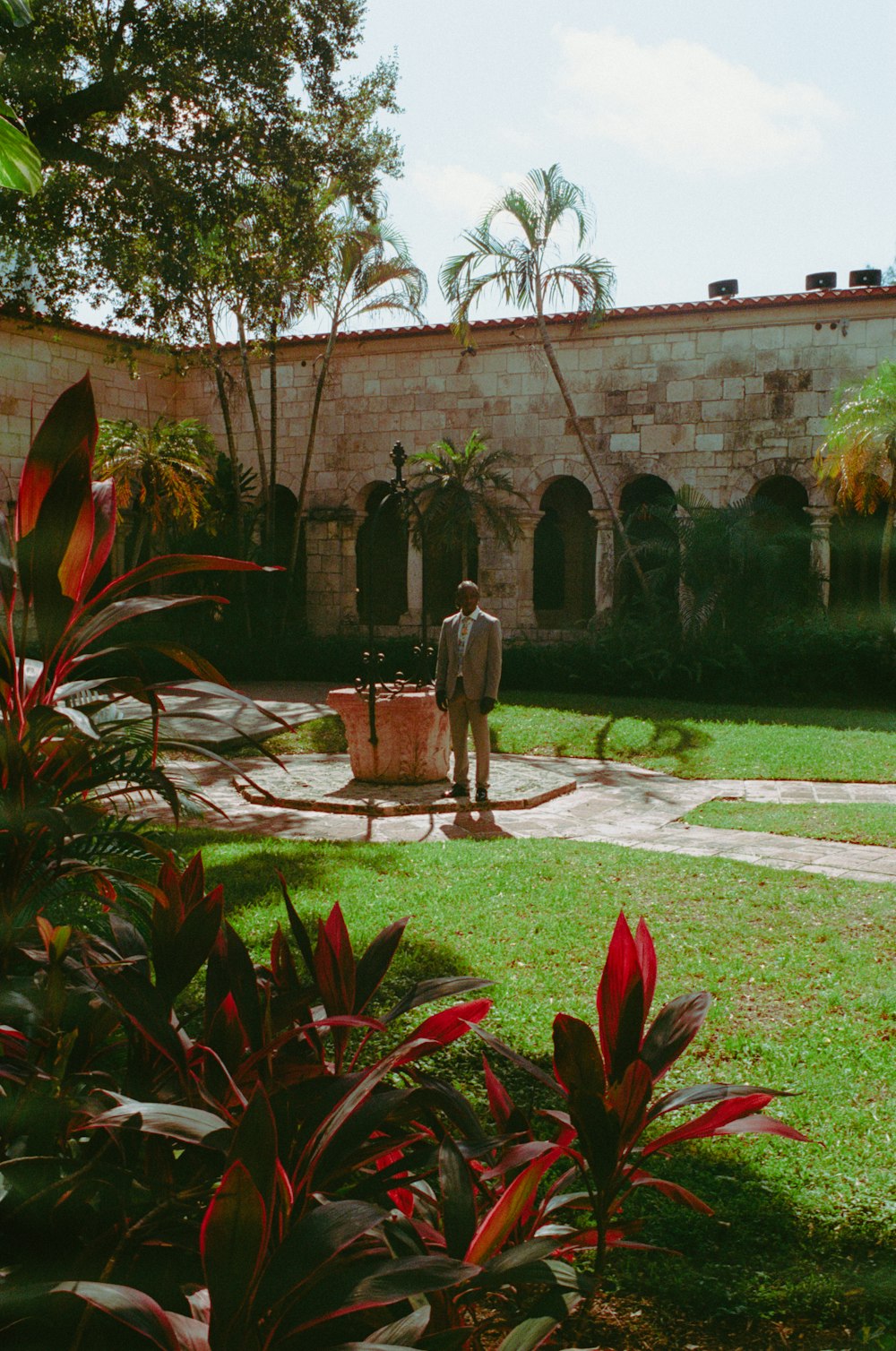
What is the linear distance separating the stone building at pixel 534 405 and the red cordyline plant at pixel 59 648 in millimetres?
14297

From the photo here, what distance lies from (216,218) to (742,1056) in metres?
8.58

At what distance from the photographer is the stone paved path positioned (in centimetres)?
621

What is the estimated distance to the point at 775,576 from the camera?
15.2 meters

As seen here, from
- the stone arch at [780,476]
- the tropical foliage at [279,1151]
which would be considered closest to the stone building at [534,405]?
the stone arch at [780,476]

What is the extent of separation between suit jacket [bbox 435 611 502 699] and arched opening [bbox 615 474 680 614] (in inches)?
317

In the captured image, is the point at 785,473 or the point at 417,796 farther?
the point at 785,473

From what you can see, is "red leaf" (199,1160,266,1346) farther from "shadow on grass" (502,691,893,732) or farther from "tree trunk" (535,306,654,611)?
"tree trunk" (535,306,654,611)

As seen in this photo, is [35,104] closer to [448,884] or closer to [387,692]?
[387,692]

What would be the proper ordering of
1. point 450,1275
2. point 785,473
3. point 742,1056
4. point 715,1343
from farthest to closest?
point 785,473
point 742,1056
point 715,1343
point 450,1275

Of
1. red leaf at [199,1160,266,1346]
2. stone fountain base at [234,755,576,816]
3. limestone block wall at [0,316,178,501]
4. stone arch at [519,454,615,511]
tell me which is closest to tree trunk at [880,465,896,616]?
stone arch at [519,454,615,511]

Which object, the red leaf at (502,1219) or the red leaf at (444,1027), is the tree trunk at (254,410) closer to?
the red leaf at (444,1027)

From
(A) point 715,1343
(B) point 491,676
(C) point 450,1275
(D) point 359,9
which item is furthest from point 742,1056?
(D) point 359,9

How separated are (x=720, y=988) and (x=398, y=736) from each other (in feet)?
15.9

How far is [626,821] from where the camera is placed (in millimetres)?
7422
